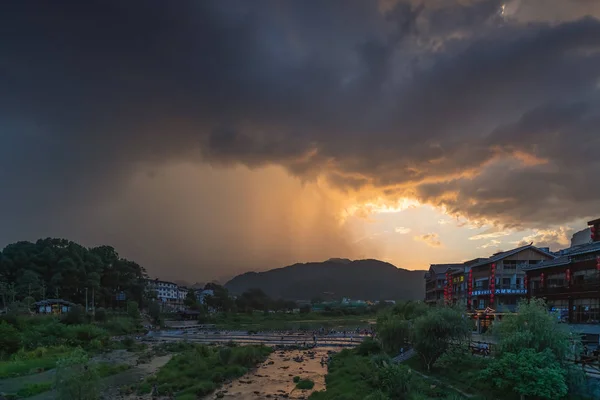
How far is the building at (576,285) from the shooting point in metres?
48.6

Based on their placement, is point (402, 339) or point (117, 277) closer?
point (402, 339)

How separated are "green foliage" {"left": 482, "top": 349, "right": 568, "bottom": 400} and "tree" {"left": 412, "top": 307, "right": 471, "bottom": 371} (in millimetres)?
12874

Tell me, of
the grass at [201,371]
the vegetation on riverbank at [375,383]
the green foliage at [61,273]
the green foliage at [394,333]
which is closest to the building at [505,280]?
the vegetation on riverbank at [375,383]

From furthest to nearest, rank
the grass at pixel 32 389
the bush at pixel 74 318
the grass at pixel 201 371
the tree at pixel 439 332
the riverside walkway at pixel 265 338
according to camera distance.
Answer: the bush at pixel 74 318, the riverside walkway at pixel 265 338, the grass at pixel 201 371, the grass at pixel 32 389, the tree at pixel 439 332

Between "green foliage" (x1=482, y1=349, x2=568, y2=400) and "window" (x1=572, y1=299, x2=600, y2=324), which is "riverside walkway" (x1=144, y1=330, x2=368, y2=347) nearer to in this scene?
"window" (x1=572, y1=299, x2=600, y2=324)

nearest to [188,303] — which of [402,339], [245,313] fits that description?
[245,313]

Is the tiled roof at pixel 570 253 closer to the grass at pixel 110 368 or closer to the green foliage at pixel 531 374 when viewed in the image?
the green foliage at pixel 531 374

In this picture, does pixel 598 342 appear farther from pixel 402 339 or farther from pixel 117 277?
pixel 117 277

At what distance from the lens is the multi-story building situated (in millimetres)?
48562

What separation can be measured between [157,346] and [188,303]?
87577 millimetres

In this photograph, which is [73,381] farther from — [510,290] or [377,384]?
[510,290]

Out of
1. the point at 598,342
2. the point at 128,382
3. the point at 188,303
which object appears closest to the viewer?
the point at 598,342

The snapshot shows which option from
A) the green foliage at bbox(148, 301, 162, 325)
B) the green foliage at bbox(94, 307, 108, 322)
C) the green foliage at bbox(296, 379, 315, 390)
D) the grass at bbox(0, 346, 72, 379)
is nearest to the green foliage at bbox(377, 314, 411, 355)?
the green foliage at bbox(296, 379, 315, 390)

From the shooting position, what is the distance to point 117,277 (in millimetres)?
152625
